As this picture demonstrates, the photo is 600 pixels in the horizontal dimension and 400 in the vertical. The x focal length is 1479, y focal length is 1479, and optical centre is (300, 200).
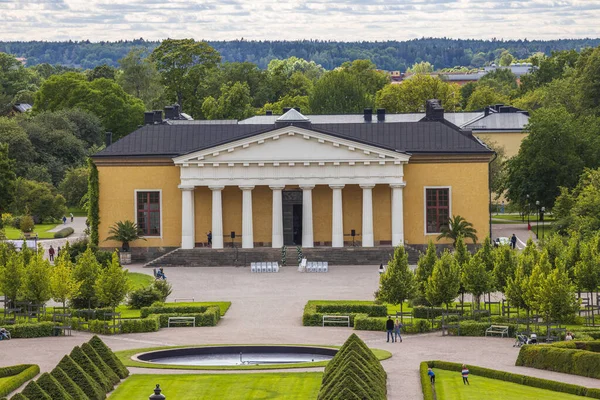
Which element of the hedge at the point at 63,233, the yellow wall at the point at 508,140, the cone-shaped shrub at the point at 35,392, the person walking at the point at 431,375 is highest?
the yellow wall at the point at 508,140

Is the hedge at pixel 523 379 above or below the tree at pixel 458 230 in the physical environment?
below

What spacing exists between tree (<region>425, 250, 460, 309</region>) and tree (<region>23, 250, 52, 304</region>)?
19285 mm

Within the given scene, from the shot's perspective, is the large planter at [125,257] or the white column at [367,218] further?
the white column at [367,218]

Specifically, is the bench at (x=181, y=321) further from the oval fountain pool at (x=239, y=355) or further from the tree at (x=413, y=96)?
the tree at (x=413, y=96)

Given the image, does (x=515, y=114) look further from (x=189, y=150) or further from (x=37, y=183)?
(x=189, y=150)

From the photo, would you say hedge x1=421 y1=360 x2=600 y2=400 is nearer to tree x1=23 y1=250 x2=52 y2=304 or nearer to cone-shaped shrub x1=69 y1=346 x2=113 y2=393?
cone-shaped shrub x1=69 y1=346 x2=113 y2=393

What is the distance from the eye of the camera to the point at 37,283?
75.1 meters

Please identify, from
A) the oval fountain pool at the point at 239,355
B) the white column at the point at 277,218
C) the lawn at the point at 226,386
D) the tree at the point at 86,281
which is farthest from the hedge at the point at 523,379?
the white column at the point at 277,218

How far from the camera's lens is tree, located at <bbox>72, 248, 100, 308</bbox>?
252 feet

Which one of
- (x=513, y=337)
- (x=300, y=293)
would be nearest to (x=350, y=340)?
(x=513, y=337)

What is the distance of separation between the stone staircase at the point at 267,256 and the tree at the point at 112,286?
2651 cm

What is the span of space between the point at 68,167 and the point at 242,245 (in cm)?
5204

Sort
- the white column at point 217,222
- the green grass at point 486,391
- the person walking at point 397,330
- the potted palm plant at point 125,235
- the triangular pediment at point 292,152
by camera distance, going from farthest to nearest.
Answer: the white column at point 217,222 → the potted palm plant at point 125,235 → the triangular pediment at point 292,152 → the person walking at point 397,330 → the green grass at point 486,391

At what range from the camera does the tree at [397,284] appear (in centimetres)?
7488
